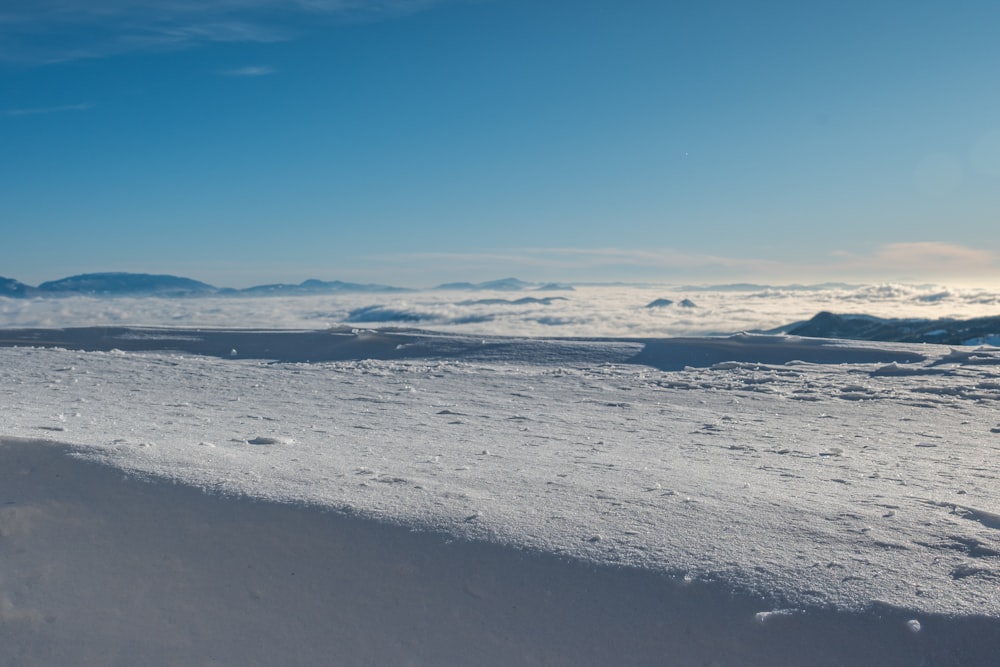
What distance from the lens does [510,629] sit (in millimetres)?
3137

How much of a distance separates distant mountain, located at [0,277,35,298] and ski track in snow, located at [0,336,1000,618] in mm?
131334

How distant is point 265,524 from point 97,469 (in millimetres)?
1507

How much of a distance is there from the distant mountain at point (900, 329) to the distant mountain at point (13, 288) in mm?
118173

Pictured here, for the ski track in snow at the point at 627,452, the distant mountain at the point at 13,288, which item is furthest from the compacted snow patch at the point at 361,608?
the distant mountain at the point at 13,288

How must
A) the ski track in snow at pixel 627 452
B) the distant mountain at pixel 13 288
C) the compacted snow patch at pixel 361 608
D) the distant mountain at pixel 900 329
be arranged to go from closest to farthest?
the compacted snow patch at pixel 361 608
the ski track in snow at pixel 627 452
the distant mountain at pixel 900 329
the distant mountain at pixel 13 288

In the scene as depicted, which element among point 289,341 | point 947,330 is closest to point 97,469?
point 289,341

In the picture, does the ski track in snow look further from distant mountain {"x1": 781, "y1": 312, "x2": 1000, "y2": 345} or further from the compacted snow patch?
distant mountain {"x1": 781, "y1": 312, "x2": 1000, "y2": 345}

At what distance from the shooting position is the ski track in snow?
3.59 m

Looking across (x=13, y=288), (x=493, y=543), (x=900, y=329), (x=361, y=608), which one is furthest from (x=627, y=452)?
(x=13, y=288)

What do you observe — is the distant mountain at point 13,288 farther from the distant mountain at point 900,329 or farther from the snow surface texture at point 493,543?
the snow surface texture at point 493,543

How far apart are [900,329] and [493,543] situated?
1766 inches

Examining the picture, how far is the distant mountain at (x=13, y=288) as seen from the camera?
12279 cm

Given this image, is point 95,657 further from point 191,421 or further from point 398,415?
point 398,415

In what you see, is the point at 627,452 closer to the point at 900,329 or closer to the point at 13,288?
the point at 900,329
